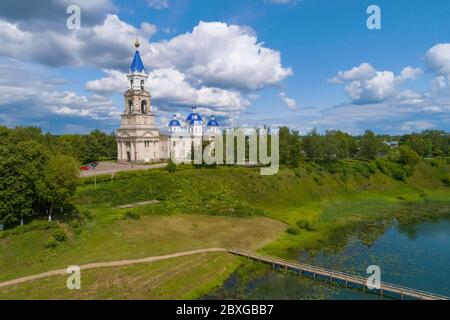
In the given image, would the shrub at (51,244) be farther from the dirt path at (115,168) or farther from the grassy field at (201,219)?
the dirt path at (115,168)

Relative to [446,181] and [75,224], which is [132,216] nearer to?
[75,224]

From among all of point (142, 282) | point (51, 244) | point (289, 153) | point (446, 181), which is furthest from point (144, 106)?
point (446, 181)

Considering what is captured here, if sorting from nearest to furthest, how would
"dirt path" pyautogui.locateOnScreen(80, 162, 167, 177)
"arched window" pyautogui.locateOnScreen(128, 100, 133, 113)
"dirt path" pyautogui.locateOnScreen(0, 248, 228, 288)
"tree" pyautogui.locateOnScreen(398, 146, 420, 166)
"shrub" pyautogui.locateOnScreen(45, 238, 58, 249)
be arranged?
"dirt path" pyautogui.locateOnScreen(0, 248, 228, 288), "shrub" pyautogui.locateOnScreen(45, 238, 58, 249), "dirt path" pyautogui.locateOnScreen(80, 162, 167, 177), "tree" pyautogui.locateOnScreen(398, 146, 420, 166), "arched window" pyautogui.locateOnScreen(128, 100, 133, 113)

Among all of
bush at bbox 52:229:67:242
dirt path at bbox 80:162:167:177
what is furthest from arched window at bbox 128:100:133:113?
bush at bbox 52:229:67:242

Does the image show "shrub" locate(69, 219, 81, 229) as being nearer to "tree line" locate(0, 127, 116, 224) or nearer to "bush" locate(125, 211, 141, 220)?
"tree line" locate(0, 127, 116, 224)

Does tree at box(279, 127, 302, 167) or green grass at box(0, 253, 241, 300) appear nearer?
green grass at box(0, 253, 241, 300)
